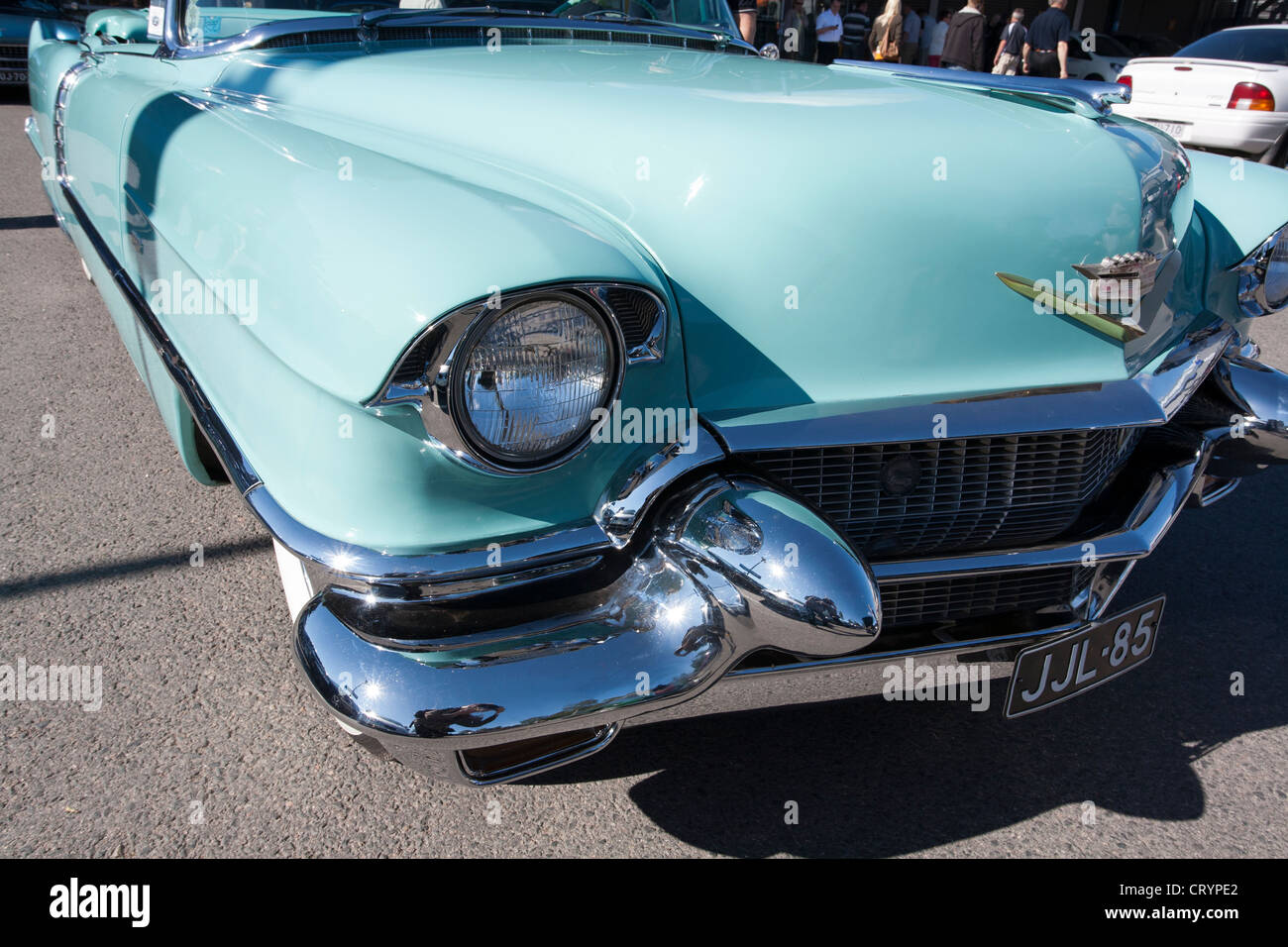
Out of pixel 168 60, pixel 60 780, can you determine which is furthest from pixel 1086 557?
pixel 168 60

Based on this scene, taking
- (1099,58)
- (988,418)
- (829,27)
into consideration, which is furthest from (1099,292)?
(1099,58)

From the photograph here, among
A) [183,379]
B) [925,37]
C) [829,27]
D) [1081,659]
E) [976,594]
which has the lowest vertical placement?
[1081,659]

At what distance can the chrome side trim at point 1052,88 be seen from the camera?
2096 mm

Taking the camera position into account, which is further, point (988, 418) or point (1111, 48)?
point (1111, 48)

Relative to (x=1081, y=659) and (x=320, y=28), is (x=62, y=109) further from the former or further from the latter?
(x=1081, y=659)

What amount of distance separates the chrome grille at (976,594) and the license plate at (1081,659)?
88 mm

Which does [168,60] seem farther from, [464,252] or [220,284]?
[464,252]

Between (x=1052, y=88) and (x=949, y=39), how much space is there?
7.07 m

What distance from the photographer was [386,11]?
2.47 m

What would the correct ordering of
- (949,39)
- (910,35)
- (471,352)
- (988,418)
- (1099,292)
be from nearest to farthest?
(471,352) < (988,418) < (1099,292) < (949,39) < (910,35)

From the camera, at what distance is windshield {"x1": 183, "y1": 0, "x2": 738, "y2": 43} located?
8.13 feet

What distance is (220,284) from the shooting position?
1.59 meters
